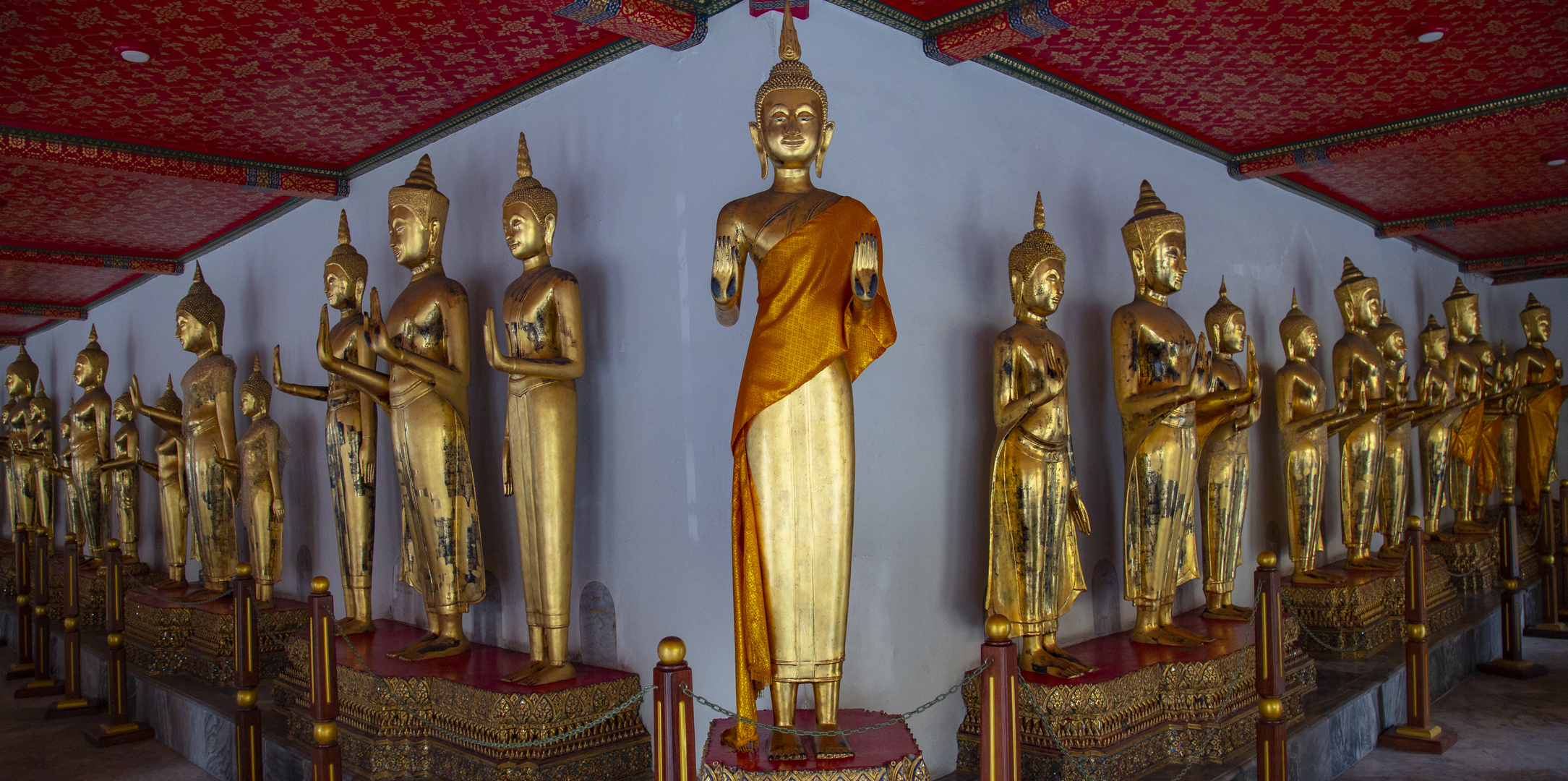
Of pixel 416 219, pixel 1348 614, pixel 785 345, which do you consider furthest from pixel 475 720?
pixel 1348 614

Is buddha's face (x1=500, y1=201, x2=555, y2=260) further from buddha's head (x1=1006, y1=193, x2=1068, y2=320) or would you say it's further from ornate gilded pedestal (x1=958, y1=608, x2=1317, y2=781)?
ornate gilded pedestal (x1=958, y1=608, x2=1317, y2=781)

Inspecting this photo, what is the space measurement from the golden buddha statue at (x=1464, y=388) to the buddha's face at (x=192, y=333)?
11031mm

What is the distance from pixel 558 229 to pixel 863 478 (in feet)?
7.29

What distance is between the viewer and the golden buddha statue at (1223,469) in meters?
6.31

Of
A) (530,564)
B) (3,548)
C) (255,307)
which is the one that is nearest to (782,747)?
(530,564)

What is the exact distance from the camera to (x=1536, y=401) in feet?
38.4

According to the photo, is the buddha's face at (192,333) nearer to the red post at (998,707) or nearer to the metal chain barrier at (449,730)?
the metal chain barrier at (449,730)

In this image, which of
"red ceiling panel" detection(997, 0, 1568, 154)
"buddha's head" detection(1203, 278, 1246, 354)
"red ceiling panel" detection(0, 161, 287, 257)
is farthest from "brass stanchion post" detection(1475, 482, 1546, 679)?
"red ceiling panel" detection(0, 161, 287, 257)

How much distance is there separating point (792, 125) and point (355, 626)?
4.18 m

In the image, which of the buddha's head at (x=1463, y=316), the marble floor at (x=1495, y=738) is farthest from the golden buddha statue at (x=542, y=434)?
the buddha's head at (x=1463, y=316)

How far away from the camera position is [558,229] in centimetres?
560

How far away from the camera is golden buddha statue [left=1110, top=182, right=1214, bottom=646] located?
5395mm

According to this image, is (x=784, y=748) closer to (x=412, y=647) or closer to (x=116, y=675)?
(x=412, y=647)

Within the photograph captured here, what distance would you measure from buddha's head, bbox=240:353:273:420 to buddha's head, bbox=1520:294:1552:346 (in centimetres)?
1235
